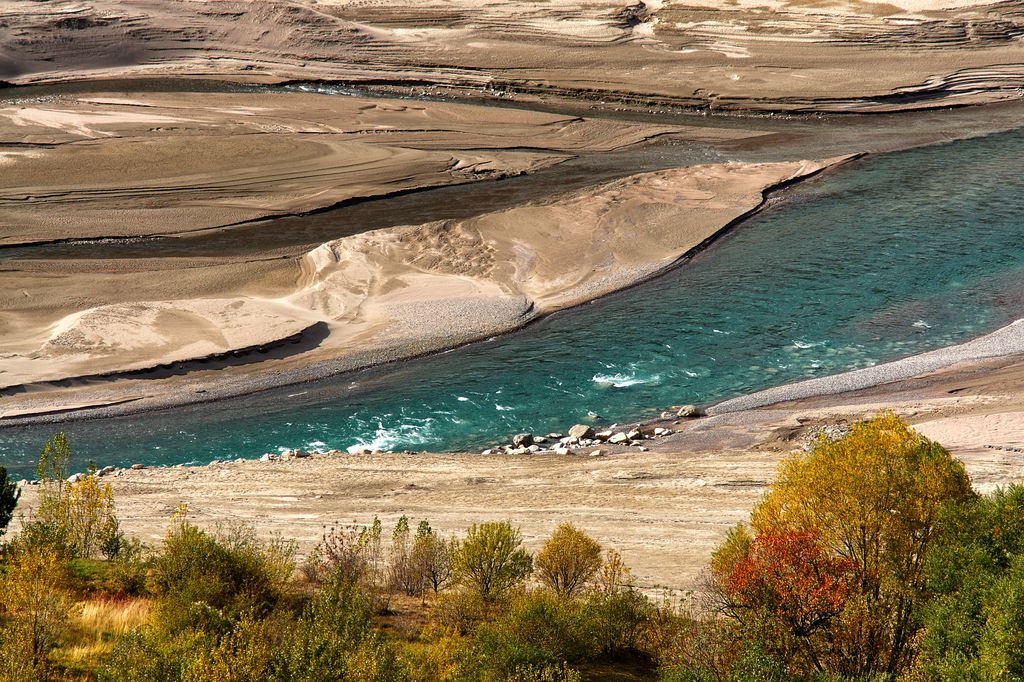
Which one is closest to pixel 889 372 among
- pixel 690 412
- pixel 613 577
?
pixel 690 412

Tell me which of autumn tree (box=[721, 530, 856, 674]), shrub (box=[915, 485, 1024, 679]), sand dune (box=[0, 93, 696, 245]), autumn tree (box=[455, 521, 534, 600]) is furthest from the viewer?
sand dune (box=[0, 93, 696, 245])

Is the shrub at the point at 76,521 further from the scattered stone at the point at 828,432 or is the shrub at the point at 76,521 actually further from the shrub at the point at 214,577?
the scattered stone at the point at 828,432

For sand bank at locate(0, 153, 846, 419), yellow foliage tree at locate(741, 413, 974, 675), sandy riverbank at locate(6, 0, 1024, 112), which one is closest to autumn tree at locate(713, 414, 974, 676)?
yellow foliage tree at locate(741, 413, 974, 675)

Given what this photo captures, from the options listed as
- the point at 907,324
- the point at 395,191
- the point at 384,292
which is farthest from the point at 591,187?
the point at 907,324

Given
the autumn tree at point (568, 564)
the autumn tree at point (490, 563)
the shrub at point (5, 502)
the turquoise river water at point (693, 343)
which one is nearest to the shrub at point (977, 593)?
the autumn tree at point (568, 564)

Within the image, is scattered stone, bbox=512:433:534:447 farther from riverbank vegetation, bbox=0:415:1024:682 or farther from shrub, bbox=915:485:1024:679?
shrub, bbox=915:485:1024:679

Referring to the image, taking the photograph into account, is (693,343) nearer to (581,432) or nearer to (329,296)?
(581,432)

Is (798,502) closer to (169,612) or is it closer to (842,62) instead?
(169,612)
